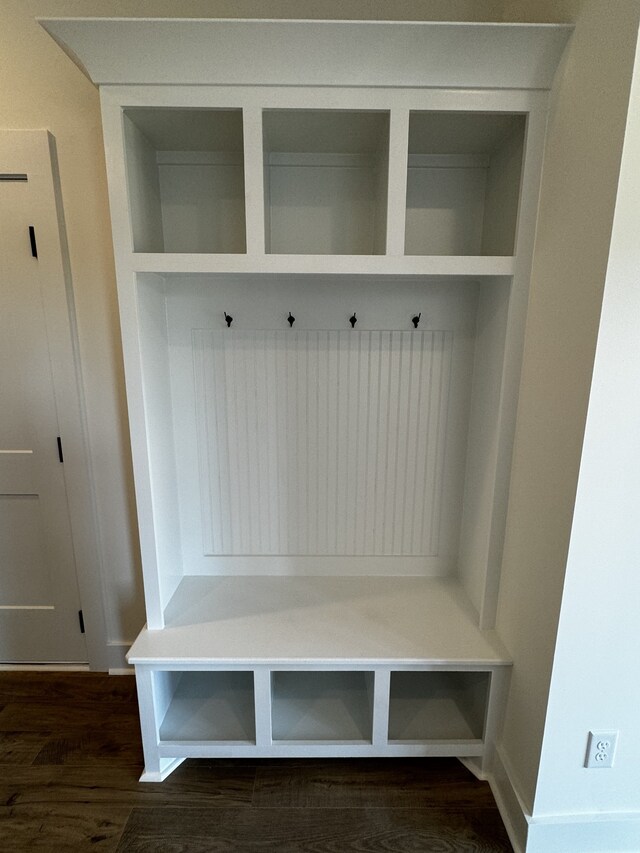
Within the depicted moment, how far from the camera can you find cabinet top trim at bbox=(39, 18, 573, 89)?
3.71ft

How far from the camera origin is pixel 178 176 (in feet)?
5.11

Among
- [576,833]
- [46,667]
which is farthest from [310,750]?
[46,667]

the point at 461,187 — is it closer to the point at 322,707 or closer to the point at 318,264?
the point at 318,264

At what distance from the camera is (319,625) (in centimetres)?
159

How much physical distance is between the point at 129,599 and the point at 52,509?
503 mm

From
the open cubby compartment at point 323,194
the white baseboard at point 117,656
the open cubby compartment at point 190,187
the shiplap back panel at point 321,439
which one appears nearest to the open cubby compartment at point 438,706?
the shiplap back panel at point 321,439

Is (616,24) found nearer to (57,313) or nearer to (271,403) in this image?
(271,403)

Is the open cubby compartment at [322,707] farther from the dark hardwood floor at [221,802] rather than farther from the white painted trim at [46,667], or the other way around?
the white painted trim at [46,667]

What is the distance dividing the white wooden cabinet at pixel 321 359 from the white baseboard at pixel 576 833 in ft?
0.79

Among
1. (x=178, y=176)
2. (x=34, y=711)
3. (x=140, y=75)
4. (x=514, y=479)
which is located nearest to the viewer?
(x=140, y=75)

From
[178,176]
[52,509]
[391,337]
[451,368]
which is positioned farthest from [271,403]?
[52,509]

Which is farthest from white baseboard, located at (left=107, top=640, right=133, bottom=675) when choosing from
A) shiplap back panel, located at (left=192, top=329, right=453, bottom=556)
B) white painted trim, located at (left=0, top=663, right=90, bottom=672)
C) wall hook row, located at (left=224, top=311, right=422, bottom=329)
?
wall hook row, located at (left=224, top=311, right=422, bottom=329)

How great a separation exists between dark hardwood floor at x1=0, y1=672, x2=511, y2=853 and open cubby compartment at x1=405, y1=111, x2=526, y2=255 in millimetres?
1773

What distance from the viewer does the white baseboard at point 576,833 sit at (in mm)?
1308
